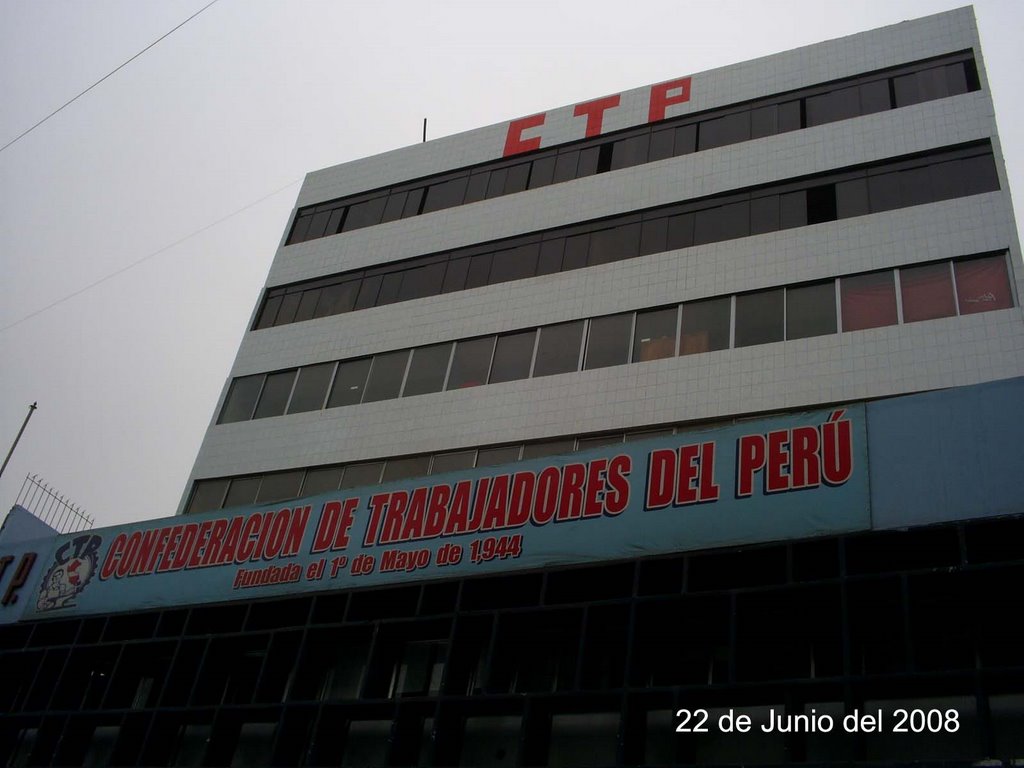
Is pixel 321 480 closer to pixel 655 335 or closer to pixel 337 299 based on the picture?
A: pixel 337 299

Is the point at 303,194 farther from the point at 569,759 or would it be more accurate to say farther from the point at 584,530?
the point at 569,759

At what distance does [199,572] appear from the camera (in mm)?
20297

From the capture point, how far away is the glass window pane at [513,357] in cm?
2370

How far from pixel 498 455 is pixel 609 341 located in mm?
3831

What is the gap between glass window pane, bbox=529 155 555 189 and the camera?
90.0 feet

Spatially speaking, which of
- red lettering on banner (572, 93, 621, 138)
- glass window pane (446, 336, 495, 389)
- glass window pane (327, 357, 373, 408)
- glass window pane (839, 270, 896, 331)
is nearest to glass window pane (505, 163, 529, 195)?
red lettering on banner (572, 93, 621, 138)

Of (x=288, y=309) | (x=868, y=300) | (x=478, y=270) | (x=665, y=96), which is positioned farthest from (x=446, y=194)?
(x=868, y=300)

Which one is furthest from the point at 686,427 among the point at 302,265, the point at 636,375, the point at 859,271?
the point at 302,265

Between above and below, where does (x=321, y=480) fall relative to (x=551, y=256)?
below

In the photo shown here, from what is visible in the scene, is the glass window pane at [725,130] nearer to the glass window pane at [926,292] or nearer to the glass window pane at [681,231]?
the glass window pane at [681,231]

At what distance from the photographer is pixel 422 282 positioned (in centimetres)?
2727

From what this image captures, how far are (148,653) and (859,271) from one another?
17375 millimetres

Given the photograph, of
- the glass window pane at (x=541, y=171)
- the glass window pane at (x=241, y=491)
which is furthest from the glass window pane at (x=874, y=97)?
the glass window pane at (x=241, y=491)

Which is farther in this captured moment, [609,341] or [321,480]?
[321,480]
